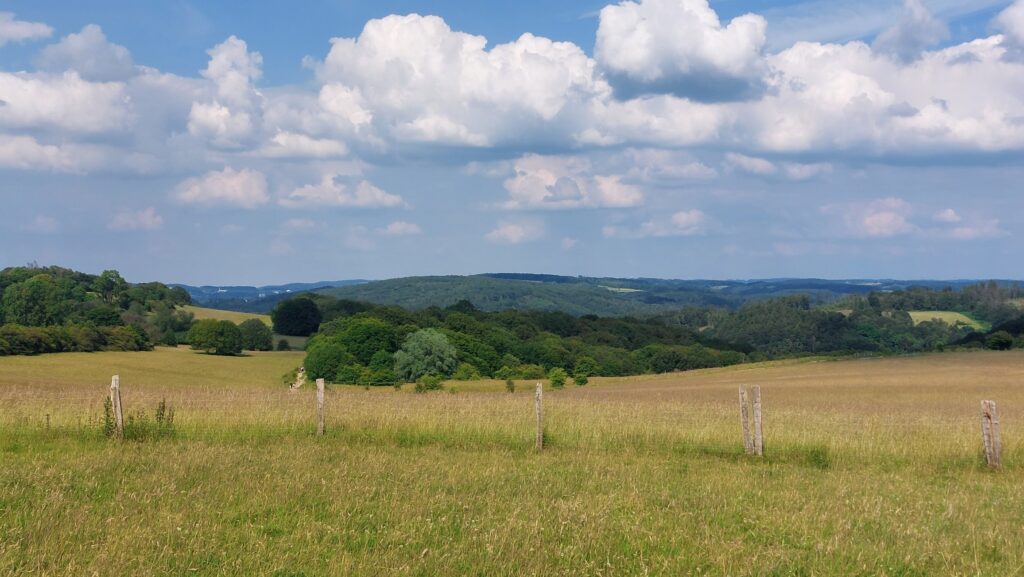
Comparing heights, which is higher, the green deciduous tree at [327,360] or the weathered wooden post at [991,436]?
the weathered wooden post at [991,436]

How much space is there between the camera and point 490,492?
505 inches

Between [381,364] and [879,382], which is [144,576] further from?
[381,364]

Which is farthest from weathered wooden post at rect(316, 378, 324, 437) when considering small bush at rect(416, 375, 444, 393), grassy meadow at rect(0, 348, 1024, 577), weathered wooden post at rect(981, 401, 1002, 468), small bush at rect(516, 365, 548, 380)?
small bush at rect(516, 365, 548, 380)

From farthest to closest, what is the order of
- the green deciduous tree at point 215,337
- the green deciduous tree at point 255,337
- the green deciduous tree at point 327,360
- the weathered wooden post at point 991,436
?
the green deciduous tree at point 255,337 → the green deciduous tree at point 215,337 → the green deciduous tree at point 327,360 → the weathered wooden post at point 991,436

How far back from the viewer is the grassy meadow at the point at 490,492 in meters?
9.14

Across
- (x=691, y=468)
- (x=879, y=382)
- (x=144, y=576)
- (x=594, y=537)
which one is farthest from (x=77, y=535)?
(x=879, y=382)

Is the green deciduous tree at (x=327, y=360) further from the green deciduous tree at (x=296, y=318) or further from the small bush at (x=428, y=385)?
the green deciduous tree at (x=296, y=318)

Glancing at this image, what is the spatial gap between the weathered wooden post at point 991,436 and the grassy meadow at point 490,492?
47 centimetres

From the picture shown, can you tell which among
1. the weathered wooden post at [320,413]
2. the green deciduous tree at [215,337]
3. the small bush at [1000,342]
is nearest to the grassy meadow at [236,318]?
the green deciduous tree at [215,337]

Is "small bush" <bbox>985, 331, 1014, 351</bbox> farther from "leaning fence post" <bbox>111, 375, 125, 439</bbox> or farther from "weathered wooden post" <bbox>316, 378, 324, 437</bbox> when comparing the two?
"leaning fence post" <bbox>111, 375, 125, 439</bbox>

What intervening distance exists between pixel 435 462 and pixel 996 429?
39.6 feet

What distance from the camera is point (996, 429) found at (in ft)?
57.1

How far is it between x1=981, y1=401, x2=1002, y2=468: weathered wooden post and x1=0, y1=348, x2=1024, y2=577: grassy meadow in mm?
468

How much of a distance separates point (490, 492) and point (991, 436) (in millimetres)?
11927
